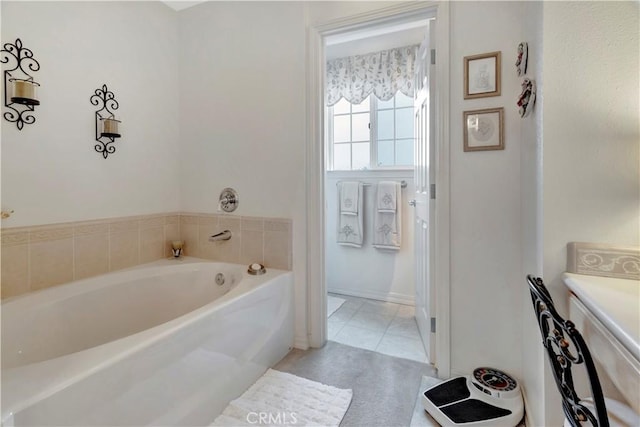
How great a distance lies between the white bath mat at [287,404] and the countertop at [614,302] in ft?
3.74

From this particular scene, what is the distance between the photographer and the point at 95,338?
5.74ft

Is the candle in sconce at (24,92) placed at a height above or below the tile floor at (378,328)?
above

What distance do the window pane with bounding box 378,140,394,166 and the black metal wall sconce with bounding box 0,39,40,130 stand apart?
8.45 ft

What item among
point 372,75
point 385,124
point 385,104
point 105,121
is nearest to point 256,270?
point 105,121

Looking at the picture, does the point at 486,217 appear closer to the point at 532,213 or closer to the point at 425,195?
the point at 532,213

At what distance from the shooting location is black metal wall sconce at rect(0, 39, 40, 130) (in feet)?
4.99

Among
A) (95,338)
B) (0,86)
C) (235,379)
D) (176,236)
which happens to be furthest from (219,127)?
(235,379)

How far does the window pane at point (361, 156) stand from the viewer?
10.4 ft

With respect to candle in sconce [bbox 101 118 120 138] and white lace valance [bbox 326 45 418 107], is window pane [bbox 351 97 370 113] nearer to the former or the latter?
white lace valance [bbox 326 45 418 107]

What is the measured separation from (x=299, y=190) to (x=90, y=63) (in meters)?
1.54

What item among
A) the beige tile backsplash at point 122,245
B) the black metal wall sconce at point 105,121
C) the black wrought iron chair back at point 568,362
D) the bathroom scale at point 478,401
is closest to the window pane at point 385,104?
the beige tile backsplash at point 122,245

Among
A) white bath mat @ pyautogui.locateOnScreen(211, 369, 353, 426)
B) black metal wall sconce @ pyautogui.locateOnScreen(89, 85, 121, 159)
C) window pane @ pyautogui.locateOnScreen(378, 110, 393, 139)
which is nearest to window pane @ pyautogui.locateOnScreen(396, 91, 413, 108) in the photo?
window pane @ pyautogui.locateOnScreen(378, 110, 393, 139)

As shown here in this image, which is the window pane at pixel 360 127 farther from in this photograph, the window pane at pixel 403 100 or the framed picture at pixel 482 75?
the framed picture at pixel 482 75

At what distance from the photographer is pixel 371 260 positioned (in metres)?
3.09
